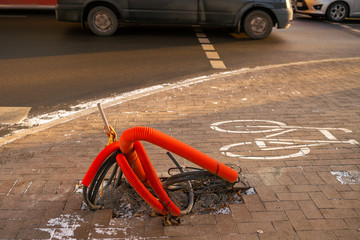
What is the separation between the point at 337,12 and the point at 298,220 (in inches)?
594

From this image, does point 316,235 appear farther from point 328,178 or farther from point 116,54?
point 116,54

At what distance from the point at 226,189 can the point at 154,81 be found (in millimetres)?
4809

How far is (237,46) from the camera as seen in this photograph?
482 inches

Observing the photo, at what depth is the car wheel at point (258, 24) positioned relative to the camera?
12867mm

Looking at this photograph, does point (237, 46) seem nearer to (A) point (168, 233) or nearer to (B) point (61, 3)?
(B) point (61, 3)

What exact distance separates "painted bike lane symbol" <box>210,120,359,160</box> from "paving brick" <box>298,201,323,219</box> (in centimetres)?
113

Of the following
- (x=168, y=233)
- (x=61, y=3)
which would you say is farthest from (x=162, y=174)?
(x=61, y=3)

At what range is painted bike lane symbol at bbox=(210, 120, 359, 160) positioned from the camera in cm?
550

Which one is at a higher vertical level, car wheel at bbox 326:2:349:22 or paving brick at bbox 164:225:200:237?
car wheel at bbox 326:2:349:22

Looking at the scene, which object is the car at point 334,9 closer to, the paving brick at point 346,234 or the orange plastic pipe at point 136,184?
the paving brick at point 346,234

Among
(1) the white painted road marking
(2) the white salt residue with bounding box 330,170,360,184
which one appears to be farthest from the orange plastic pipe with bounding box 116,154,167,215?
(1) the white painted road marking

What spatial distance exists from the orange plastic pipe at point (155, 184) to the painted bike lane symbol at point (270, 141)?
5.25ft

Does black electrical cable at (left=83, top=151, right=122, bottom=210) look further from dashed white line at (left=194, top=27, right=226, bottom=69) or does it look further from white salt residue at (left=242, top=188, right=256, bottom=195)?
dashed white line at (left=194, top=27, right=226, bottom=69)

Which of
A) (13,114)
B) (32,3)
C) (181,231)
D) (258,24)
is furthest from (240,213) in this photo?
(32,3)
